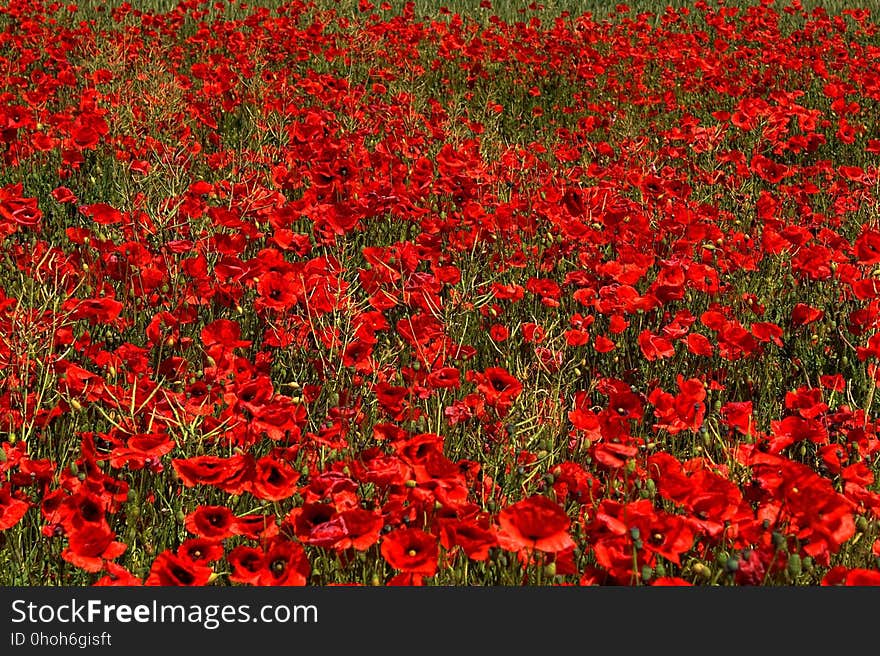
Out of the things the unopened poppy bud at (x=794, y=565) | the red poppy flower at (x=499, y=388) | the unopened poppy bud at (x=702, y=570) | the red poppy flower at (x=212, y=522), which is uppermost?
the red poppy flower at (x=499, y=388)

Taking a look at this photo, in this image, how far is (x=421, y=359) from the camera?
7.82 feet

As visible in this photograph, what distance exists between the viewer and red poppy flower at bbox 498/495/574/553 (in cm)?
147

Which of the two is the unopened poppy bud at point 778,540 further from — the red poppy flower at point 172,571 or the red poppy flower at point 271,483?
the red poppy flower at point 172,571

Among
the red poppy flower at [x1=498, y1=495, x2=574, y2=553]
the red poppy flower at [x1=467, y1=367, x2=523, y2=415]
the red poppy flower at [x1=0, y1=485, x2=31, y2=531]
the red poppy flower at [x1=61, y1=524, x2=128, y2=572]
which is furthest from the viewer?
the red poppy flower at [x1=467, y1=367, x2=523, y2=415]

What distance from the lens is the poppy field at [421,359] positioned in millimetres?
1643

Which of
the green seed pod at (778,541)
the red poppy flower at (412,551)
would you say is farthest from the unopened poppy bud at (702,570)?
the red poppy flower at (412,551)

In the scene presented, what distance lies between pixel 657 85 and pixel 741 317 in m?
4.40

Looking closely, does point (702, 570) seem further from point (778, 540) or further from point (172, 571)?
point (172, 571)

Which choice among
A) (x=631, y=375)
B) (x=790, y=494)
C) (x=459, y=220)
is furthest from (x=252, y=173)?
(x=790, y=494)

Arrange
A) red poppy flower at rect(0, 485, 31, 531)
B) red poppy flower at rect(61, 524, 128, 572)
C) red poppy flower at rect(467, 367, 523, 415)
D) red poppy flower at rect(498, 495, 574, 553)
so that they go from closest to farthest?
red poppy flower at rect(498, 495, 574, 553) → red poppy flower at rect(61, 524, 128, 572) → red poppy flower at rect(0, 485, 31, 531) → red poppy flower at rect(467, 367, 523, 415)

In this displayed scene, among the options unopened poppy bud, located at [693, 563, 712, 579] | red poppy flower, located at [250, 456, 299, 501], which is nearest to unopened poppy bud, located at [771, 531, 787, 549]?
unopened poppy bud, located at [693, 563, 712, 579]

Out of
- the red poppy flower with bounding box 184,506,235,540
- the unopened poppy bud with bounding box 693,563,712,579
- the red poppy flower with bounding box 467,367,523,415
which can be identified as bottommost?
the unopened poppy bud with bounding box 693,563,712,579

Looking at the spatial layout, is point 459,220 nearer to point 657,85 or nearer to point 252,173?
point 252,173

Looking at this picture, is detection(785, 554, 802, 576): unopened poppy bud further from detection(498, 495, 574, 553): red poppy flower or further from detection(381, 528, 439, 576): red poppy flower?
detection(381, 528, 439, 576): red poppy flower
